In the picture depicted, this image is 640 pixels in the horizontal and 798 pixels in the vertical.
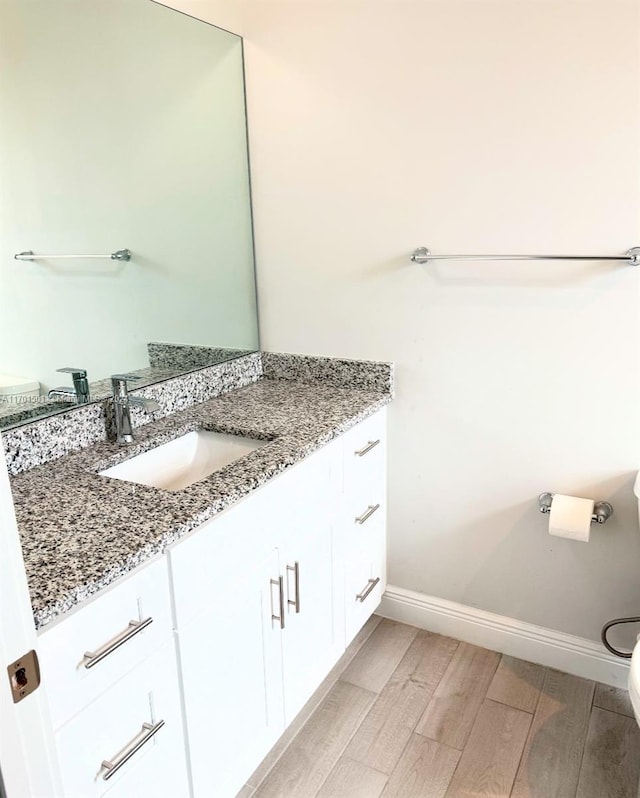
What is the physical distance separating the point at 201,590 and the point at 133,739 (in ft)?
0.93

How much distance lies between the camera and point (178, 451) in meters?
1.79

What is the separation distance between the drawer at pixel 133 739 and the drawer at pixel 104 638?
0.10ft

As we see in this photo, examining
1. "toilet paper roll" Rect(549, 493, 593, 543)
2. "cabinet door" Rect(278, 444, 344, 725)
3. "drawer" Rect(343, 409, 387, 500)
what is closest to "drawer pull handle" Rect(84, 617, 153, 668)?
"cabinet door" Rect(278, 444, 344, 725)

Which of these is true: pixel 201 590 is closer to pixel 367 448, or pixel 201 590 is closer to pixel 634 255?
pixel 367 448

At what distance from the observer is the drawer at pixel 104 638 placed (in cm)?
99

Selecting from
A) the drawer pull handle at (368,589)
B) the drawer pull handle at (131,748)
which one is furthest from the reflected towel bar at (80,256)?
the drawer pull handle at (368,589)

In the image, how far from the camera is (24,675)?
671 mm

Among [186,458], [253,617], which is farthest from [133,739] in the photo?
[186,458]

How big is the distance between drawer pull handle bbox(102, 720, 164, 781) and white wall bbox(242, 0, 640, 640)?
120 centimetres

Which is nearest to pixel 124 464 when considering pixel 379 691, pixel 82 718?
pixel 82 718

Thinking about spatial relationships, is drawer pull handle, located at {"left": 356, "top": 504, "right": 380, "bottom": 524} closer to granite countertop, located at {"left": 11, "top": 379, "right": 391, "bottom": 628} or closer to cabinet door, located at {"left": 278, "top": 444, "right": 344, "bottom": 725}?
cabinet door, located at {"left": 278, "top": 444, "right": 344, "bottom": 725}

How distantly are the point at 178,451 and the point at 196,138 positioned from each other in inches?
39.8

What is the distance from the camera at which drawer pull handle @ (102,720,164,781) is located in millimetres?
1096

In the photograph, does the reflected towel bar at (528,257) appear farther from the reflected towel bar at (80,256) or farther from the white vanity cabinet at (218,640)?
the reflected towel bar at (80,256)
